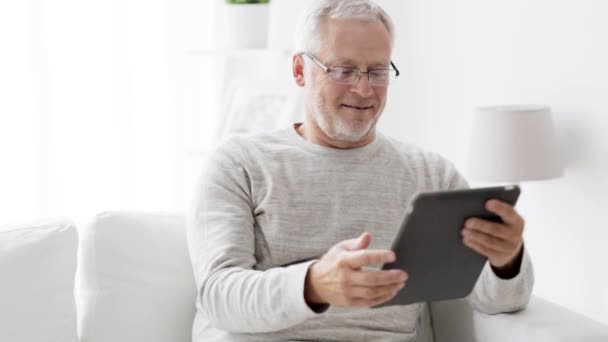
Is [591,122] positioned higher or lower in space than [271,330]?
higher

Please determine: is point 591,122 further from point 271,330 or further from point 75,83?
point 75,83

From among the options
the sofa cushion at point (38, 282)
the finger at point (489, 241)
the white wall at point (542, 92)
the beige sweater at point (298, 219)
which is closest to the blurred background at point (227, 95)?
the white wall at point (542, 92)

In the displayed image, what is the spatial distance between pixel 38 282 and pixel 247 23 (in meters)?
1.85

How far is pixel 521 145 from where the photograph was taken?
267 centimetres

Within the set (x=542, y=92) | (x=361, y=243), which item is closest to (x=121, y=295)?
(x=361, y=243)

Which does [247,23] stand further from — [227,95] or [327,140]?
[327,140]

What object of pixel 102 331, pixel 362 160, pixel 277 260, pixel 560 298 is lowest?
pixel 560 298

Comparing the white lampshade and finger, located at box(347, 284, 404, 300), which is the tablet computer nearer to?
finger, located at box(347, 284, 404, 300)

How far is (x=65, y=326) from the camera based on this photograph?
1.87 m

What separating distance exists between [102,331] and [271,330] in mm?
420

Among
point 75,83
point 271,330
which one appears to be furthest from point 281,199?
point 75,83

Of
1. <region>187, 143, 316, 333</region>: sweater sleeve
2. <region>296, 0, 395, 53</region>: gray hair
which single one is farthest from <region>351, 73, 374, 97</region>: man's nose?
<region>187, 143, 316, 333</region>: sweater sleeve

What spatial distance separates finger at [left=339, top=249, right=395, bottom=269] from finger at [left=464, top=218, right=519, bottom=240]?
148mm

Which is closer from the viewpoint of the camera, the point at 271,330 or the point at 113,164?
the point at 271,330
